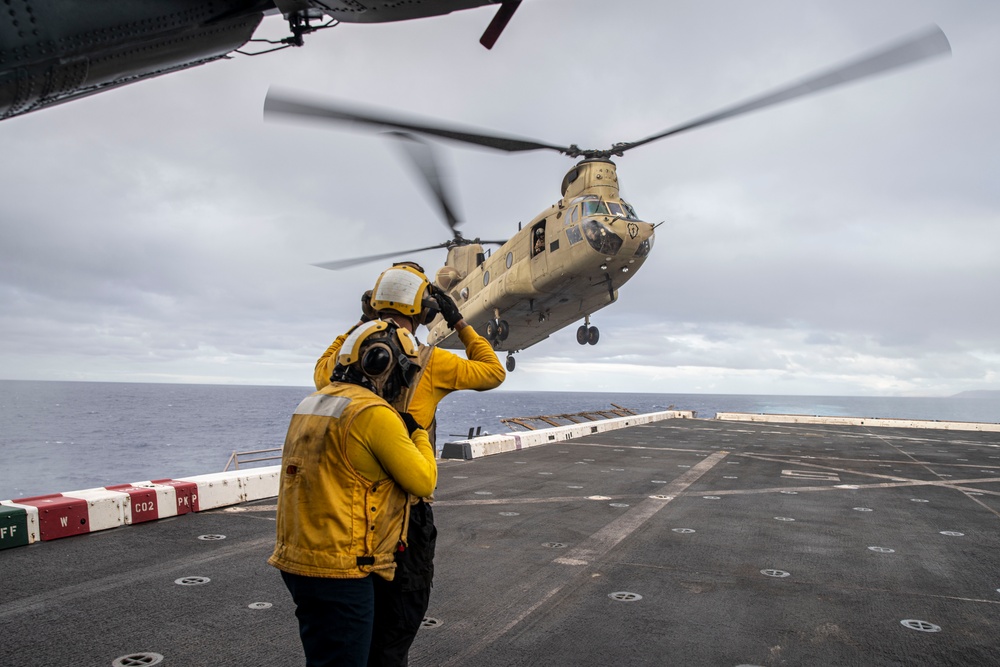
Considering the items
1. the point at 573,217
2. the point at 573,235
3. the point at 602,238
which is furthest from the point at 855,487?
the point at 573,217

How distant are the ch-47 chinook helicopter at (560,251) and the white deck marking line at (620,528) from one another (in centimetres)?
581

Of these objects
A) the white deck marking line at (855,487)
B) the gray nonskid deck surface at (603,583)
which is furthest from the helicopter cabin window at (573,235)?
the white deck marking line at (855,487)

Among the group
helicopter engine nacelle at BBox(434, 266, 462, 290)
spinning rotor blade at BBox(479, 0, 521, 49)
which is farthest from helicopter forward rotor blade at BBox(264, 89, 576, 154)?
helicopter engine nacelle at BBox(434, 266, 462, 290)

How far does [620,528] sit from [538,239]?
474 inches

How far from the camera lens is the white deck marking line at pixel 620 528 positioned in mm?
6648

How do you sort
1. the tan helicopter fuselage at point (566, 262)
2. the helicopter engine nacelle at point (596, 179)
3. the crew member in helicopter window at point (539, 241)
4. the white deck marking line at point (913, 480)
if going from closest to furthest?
1. the white deck marking line at point (913, 480)
2. the tan helicopter fuselage at point (566, 262)
3. the helicopter engine nacelle at point (596, 179)
4. the crew member in helicopter window at point (539, 241)

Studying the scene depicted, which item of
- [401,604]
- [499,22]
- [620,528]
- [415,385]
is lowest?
[620,528]

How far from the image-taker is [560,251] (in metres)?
17.5

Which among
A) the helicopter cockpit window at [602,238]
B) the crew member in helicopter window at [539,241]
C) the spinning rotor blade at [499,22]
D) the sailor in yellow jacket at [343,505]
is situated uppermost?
the crew member in helicopter window at [539,241]

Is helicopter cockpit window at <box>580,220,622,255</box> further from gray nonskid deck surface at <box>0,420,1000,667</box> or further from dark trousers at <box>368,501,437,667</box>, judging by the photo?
dark trousers at <box>368,501,437,667</box>

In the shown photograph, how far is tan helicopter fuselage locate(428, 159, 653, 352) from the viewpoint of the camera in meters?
16.8

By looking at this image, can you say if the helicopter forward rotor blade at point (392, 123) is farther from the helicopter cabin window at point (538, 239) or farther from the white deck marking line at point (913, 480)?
the white deck marking line at point (913, 480)

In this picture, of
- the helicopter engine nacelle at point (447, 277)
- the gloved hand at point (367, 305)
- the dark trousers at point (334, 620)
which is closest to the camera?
the dark trousers at point (334, 620)

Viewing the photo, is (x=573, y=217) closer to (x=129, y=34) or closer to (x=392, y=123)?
(x=392, y=123)
